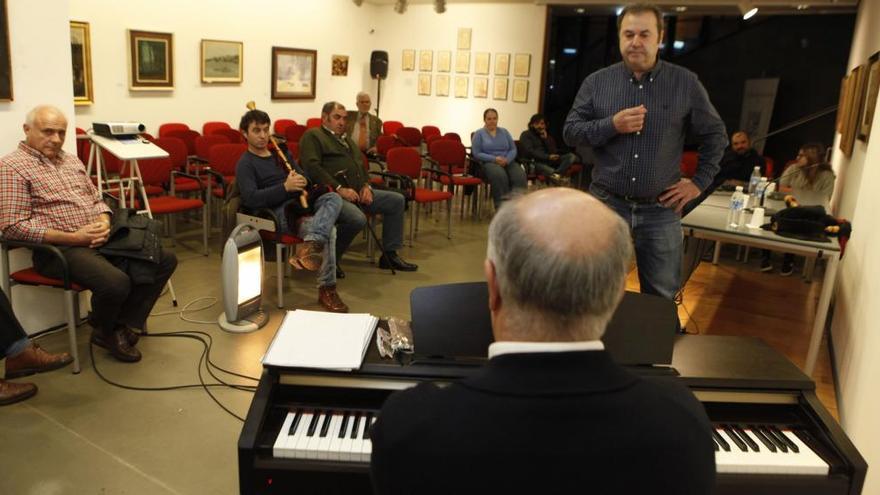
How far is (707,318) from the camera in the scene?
4.59m

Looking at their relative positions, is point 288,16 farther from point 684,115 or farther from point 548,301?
point 548,301

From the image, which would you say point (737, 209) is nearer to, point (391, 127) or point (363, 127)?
point (363, 127)

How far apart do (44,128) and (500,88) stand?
314 inches

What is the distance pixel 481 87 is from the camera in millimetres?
10531

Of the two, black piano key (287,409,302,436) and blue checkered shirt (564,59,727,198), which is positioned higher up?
blue checkered shirt (564,59,727,198)

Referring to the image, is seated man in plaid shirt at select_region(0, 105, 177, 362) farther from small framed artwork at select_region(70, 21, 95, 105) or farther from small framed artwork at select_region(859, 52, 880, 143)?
small framed artwork at select_region(859, 52, 880, 143)

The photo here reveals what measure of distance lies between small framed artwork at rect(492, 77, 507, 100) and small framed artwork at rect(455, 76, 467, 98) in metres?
0.51

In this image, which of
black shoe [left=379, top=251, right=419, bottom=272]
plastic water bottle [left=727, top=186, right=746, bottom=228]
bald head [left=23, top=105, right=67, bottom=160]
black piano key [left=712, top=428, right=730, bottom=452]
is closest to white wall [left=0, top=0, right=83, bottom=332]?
bald head [left=23, top=105, right=67, bottom=160]

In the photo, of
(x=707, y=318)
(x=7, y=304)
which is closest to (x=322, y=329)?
(x=7, y=304)

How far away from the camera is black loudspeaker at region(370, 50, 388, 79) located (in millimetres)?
10633

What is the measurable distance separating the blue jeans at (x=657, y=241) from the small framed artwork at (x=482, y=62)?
8297 mm

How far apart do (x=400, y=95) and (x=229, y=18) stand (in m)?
3.60

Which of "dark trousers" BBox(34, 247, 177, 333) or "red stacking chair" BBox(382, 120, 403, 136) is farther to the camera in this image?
"red stacking chair" BBox(382, 120, 403, 136)

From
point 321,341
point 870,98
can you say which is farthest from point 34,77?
point 870,98
